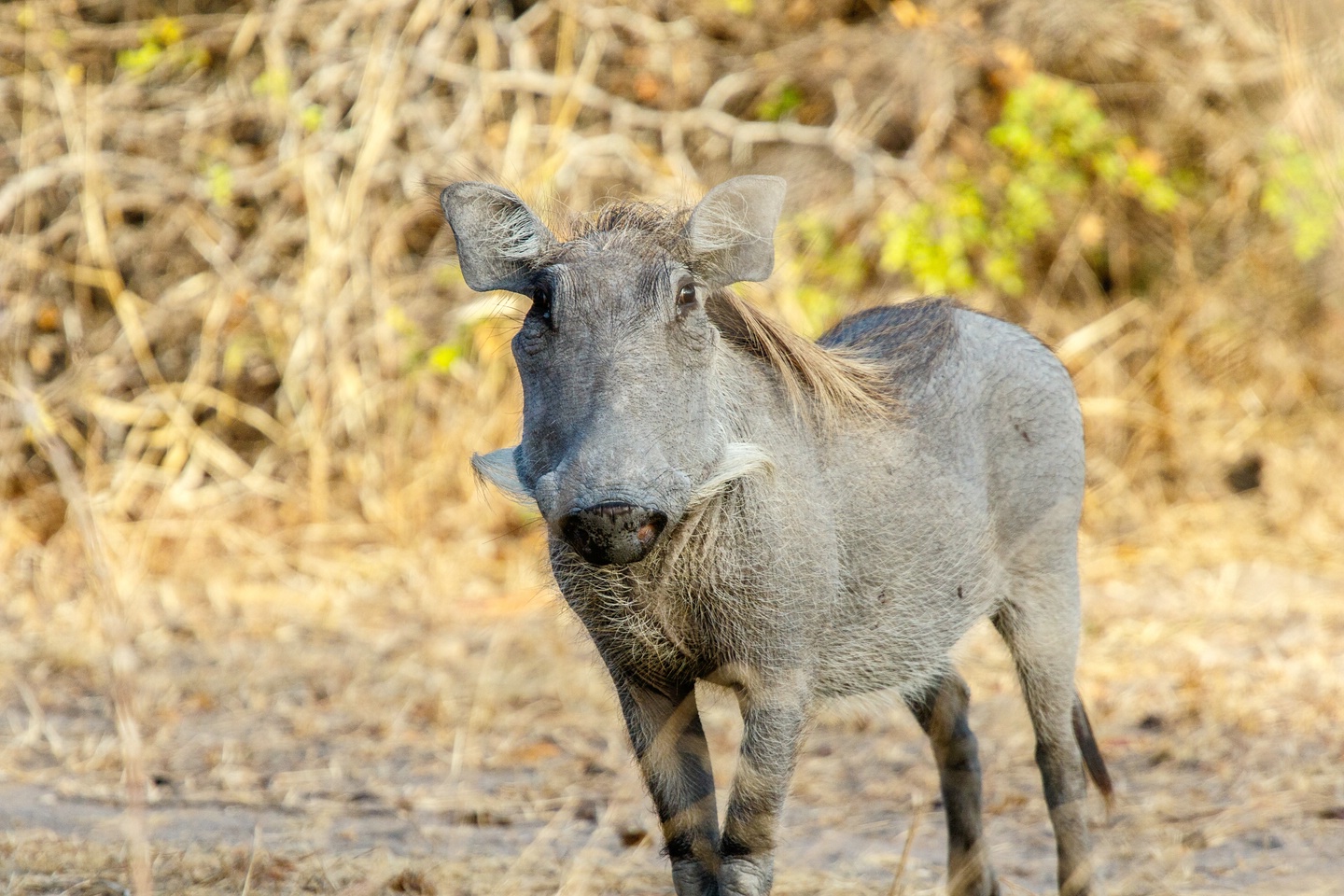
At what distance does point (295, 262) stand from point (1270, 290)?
5.14 meters

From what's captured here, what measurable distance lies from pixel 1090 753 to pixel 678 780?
4.28ft

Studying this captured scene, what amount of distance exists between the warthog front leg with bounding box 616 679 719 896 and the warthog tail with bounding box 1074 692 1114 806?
1.19m

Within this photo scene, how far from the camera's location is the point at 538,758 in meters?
4.64

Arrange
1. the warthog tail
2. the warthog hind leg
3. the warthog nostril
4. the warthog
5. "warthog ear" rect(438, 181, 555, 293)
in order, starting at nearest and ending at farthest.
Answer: the warthog nostril → the warthog → "warthog ear" rect(438, 181, 555, 293) → the warthog hind leg → the warthog tail

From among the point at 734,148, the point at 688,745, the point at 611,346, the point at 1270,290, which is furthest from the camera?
the point at 1270,290

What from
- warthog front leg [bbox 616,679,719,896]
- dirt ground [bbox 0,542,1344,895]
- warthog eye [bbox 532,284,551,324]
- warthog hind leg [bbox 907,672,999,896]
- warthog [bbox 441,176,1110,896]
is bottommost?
dirt ground [bbox 0,542,1344,895]

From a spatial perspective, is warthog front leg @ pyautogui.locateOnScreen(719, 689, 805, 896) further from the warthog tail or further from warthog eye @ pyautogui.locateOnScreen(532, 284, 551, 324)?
the warthog tail

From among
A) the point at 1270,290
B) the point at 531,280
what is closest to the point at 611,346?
the point at 531,280

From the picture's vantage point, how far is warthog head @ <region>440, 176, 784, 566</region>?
2.29 m

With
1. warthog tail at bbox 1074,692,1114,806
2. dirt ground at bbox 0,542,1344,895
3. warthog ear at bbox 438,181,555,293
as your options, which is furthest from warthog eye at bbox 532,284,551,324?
warthog tail at bbox 1074,692,1114,806

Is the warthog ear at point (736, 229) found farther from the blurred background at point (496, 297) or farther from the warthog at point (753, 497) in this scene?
the blurred background at point (496, 297)

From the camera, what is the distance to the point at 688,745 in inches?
110

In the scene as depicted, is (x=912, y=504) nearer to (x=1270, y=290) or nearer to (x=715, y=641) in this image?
(x=715, y=641)

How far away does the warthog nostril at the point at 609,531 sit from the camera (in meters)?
2.23
